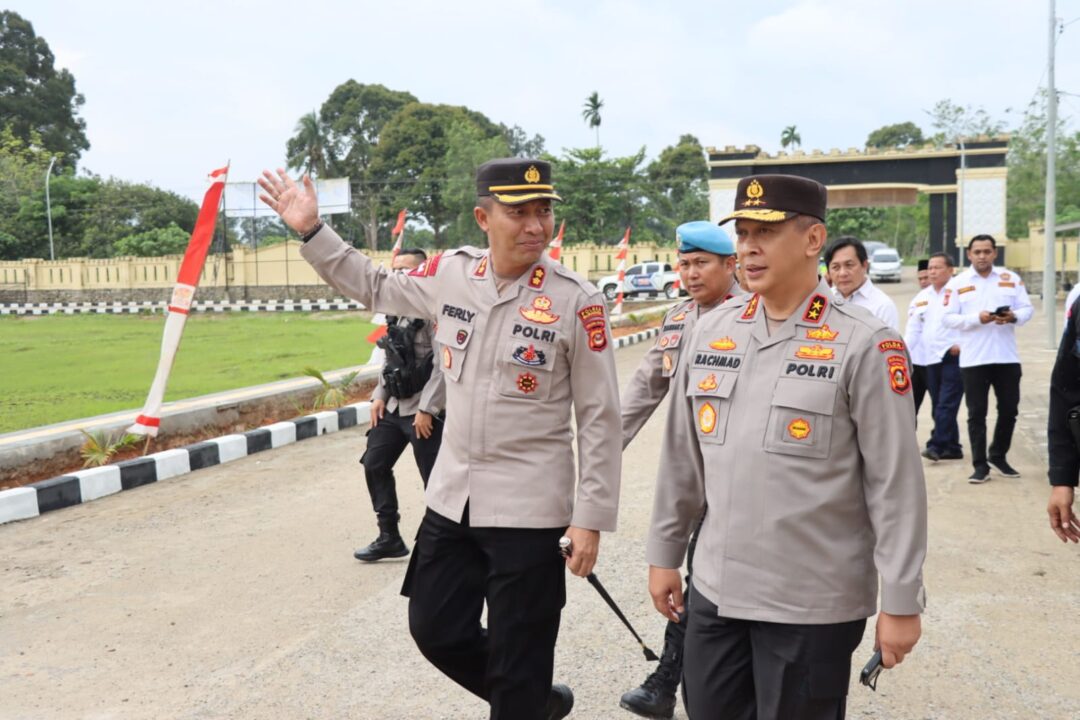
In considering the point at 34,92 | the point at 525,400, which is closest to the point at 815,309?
the point at 525,400

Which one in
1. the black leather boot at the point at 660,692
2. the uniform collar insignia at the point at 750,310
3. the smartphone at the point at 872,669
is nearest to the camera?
the smartphone at the point at 872,669

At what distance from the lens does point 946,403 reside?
800 cm

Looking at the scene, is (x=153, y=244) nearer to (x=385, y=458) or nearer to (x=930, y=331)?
(x=930, y=331)

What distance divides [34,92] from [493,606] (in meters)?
70.2

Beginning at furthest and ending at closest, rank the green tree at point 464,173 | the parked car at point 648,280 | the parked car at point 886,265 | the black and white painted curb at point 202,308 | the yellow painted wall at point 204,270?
1. the green tree at point 464,173
2. the yellow painted wall at point 204,270
3. the parked car at point 886,265
4. the parked car at point 648,280
5. the black and white painted curb at point 202,308

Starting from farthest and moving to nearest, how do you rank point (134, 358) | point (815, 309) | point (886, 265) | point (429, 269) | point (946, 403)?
point (886, 265) < point (134, 358) < point (946, 403) < point (429, 269) < point (815, 309)

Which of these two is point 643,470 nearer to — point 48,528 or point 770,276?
point 48,528

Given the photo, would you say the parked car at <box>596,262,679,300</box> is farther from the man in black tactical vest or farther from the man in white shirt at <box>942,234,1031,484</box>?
the man in black tactical vest

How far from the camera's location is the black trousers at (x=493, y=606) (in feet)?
9.35

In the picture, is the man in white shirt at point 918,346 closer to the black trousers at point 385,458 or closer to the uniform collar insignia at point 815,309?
the black trousers at point 385,458

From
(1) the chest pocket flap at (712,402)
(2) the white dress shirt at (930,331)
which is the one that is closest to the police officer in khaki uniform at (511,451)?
(1) the chest pocket flap at (712,402)

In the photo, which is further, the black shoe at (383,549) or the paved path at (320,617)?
the black shoe at (383,549)

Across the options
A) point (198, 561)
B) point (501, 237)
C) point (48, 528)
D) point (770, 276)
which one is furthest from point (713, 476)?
point (48, 528)

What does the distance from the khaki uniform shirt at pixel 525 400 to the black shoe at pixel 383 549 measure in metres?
2.60
